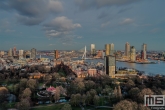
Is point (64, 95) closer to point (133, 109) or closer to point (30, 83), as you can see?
point (30, 83)

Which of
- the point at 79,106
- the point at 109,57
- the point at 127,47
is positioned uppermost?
the point at 127,47

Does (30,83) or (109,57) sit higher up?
(109,57)

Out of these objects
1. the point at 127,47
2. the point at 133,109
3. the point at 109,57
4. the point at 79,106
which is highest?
the point at 127,47

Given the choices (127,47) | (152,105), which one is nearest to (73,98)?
(152,105)

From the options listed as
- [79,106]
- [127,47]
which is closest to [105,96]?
[79,106]

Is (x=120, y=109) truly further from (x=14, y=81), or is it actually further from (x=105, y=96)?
(x=14, y=81)

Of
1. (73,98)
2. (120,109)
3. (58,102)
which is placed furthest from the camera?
(58,102)

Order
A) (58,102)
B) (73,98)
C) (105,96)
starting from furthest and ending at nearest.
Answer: (105,96) < (58,102) < (73,98)

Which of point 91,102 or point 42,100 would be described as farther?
point 42,100

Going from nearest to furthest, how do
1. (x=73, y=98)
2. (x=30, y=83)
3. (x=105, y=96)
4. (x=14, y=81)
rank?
1. (x=73, y=98)
2. (x=105, y=96)
3. (x=30, y=83)
4. (x=14, y=81)
